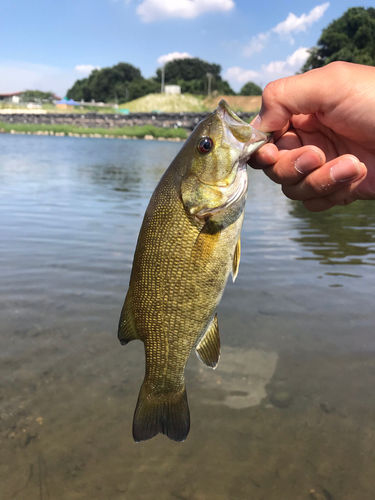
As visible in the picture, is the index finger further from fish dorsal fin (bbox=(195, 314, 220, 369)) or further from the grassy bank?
the grassy bank

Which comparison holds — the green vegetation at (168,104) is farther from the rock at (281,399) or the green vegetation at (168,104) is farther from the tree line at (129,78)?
the rock at (281,399)

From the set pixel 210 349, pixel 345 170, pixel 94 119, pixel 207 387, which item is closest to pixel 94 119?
pixel 94 119

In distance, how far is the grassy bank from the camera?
72.0 m

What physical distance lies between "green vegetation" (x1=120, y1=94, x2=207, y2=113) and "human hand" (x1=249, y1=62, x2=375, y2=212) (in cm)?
10618

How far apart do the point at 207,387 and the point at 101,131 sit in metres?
79.0

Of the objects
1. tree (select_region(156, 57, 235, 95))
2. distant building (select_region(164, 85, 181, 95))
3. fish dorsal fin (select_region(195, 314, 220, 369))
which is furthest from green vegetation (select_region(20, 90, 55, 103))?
fish dorsal fin (select_region(195, 314, 220, 369))

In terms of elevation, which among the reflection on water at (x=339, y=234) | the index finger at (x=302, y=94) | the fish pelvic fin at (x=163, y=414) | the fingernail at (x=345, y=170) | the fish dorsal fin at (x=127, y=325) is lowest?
the reflection on water at (x=339, y=234)

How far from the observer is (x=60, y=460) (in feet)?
10.3

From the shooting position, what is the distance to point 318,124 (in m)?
3.16

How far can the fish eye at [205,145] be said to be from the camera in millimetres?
2244

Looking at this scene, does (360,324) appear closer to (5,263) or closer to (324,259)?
(324,259)

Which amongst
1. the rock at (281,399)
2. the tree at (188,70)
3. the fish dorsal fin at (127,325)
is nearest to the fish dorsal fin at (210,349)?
the fish dorsal fin at (127,325)

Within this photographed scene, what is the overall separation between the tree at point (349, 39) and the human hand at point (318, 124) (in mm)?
81123

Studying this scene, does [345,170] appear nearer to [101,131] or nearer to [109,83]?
[101,131]
